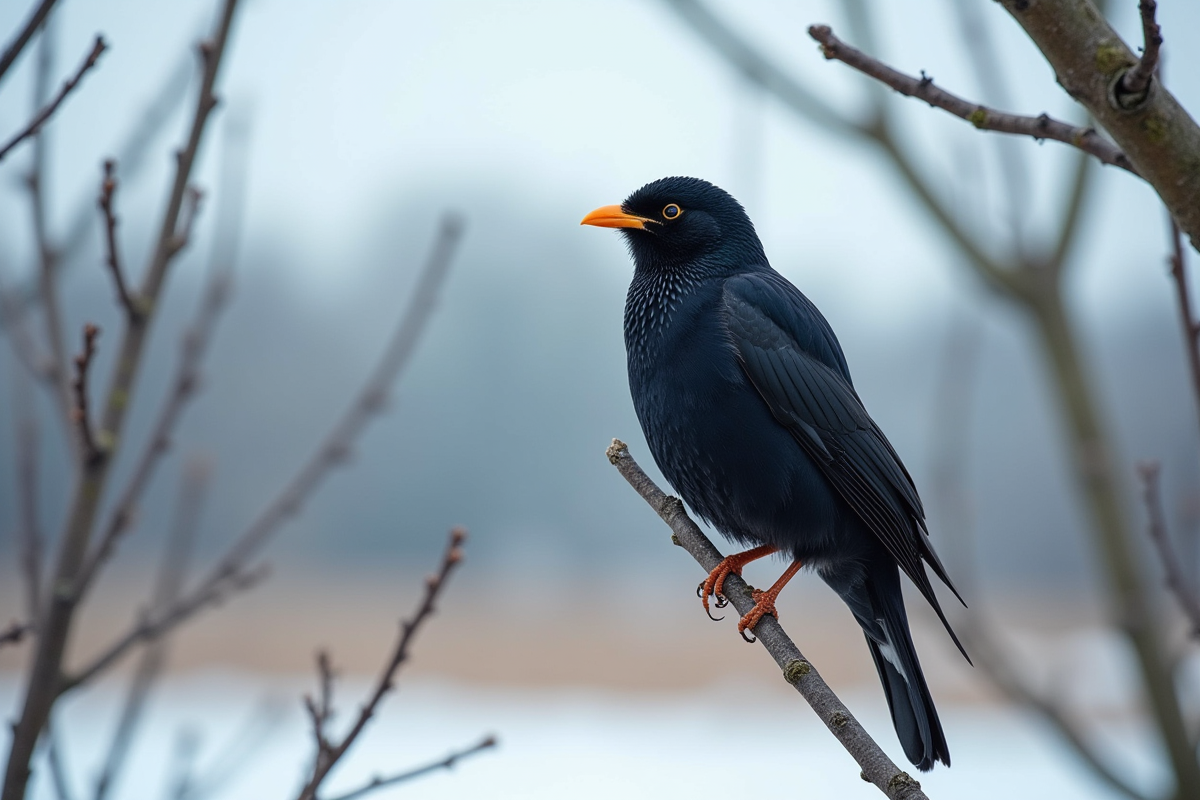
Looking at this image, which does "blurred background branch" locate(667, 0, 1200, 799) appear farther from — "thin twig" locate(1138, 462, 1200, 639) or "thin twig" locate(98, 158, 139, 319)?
"thin twig" locate(98, 158, 139, 319)

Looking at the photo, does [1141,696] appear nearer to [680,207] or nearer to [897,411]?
[680,207]

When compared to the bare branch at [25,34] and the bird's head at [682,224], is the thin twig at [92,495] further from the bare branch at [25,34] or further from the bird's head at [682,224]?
the bird's head at [682,224]

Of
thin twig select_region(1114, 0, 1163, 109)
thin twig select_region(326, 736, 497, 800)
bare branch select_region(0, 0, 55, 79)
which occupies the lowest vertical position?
thin twig select_region(326, 736, 497, 800)

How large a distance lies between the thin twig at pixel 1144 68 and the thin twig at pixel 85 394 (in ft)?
5.21

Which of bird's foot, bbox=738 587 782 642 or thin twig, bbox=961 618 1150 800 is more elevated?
bird's foot, bbox=738 587 782 642

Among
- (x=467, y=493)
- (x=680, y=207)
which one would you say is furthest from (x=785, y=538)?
(x=467, y=493)

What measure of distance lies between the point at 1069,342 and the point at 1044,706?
1303 millimetres

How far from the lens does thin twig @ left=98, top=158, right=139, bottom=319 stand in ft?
5.77

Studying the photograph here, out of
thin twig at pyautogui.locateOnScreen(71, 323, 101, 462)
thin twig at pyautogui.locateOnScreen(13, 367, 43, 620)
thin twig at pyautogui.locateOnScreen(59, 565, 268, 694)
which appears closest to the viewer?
thin twig at pyautogui.locateOnScreen(71, 323, 101, 462)

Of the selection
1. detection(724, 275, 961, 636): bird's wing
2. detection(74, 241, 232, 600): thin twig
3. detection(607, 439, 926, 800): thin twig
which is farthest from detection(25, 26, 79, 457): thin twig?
detection(724, 275, 961, 636): bird's wing

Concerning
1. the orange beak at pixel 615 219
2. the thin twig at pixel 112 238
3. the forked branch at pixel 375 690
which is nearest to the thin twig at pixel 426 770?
the forked branch at pixel 375 690

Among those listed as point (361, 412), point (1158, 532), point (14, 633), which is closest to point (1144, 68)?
point (1158, 532)

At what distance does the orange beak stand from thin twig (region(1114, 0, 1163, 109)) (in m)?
2.11

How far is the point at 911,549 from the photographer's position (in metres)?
2.93
